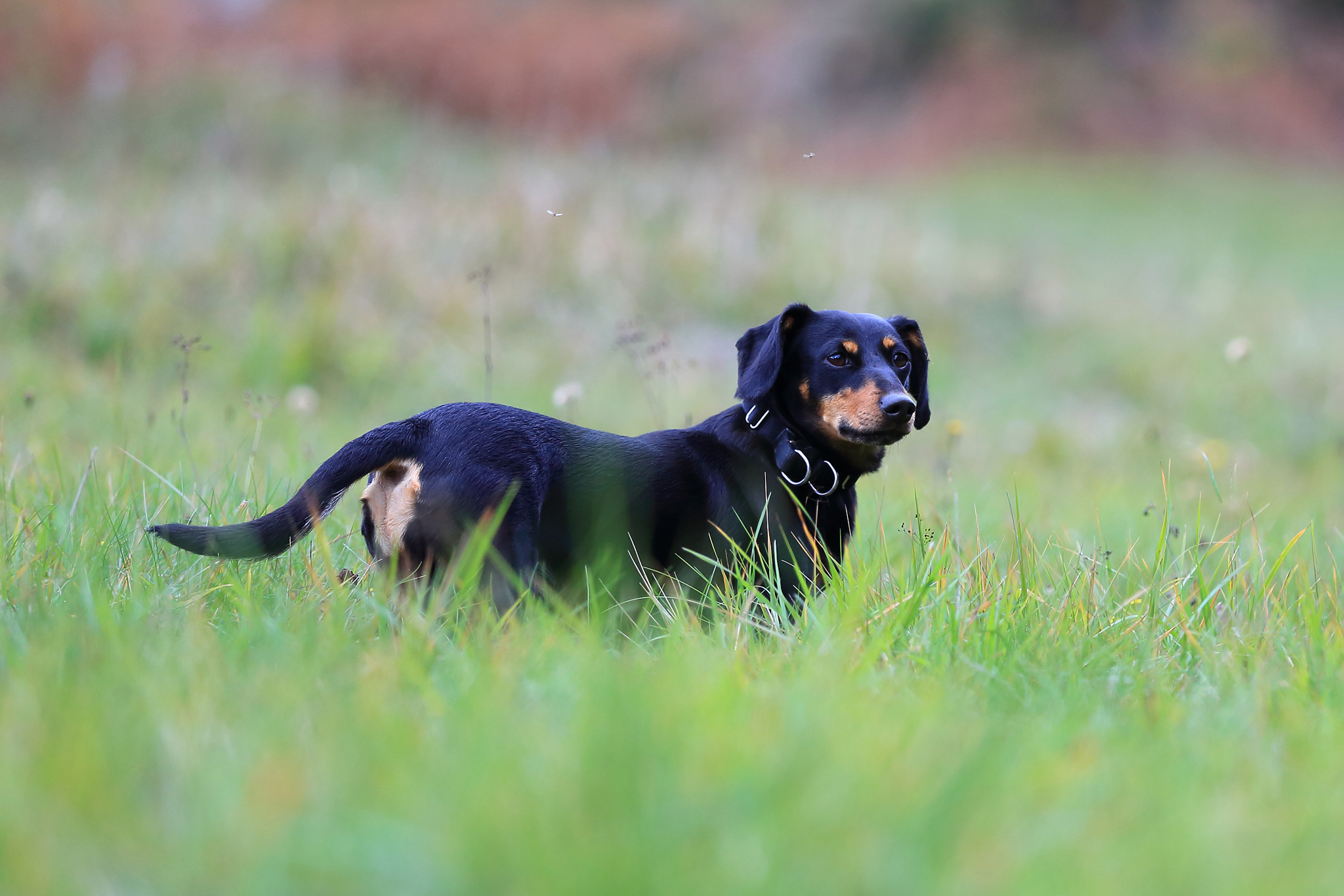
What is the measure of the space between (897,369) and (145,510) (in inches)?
75.3

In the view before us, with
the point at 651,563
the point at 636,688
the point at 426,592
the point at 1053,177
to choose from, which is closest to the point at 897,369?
the point at 651,563

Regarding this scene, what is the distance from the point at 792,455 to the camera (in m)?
2.72

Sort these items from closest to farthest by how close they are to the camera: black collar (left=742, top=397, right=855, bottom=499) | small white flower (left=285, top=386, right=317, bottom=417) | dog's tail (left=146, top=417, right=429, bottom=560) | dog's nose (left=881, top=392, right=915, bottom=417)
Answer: dog's tail (left=146, top=417, right=429, bottom=560)
dog's nose (left=881, top=392, right=915, bottom=417)
black collar (left=742, top=397, right=855, bottom=499)
small white flower (left=285, top=386, right=317, bottom=417)

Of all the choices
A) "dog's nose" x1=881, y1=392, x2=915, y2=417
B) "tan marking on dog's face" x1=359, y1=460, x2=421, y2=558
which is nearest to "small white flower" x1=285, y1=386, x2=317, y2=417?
"tan marking on dog's face" x1=359, y1=460, x2=421, y2=558

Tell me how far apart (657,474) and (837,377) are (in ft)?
1.78

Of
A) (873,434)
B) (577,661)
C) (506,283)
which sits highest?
(873,434)

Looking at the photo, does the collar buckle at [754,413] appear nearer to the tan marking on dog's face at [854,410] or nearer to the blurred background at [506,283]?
the tan marking on dog's face at [854,410]

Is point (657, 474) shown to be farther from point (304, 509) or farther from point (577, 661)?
point (577, 661)

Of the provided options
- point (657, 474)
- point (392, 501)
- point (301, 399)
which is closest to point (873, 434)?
point (657, 474)

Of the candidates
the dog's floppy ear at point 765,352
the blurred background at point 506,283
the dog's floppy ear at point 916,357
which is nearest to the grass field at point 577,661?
the blurred background at point 506,283

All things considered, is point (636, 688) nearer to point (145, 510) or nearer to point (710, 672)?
point (710, 672)

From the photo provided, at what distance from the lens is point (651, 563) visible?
8.61ft

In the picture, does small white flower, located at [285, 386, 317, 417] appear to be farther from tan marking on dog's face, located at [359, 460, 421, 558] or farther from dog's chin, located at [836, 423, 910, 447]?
dog's chin, located at [836, 423, 910, 447]

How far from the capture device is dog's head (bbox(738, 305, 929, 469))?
2.67 m
